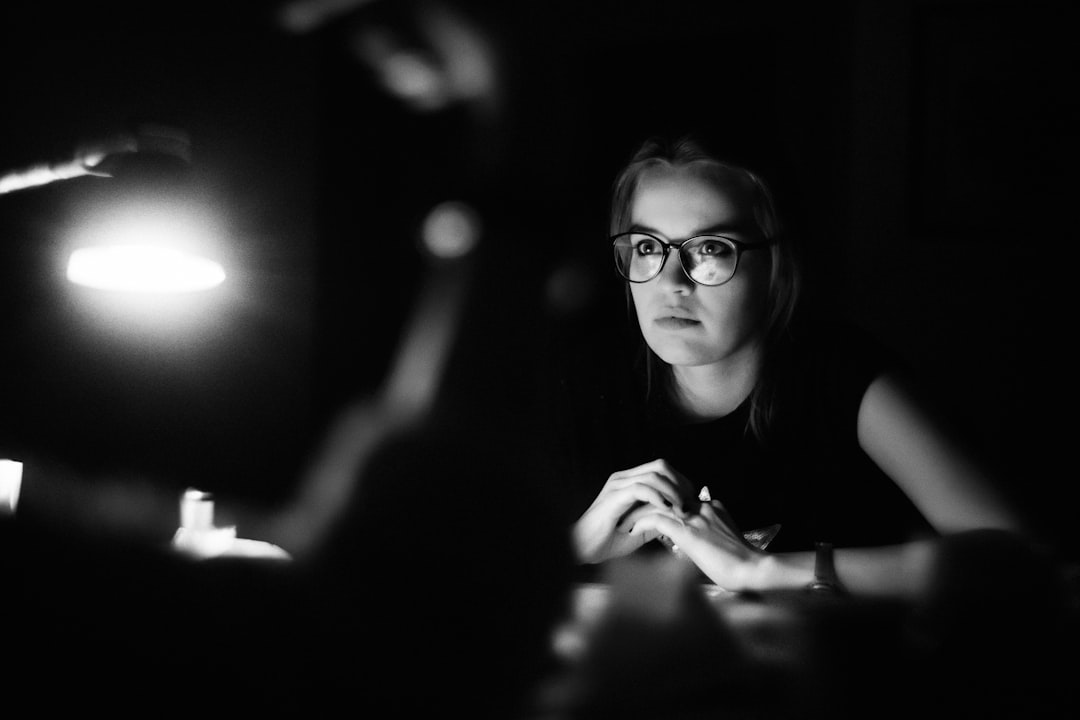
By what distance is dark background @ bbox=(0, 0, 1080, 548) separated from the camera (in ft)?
4.62

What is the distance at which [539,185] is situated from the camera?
5.82 ft

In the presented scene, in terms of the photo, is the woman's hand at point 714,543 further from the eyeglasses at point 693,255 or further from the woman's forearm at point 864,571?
the eyeglasses at point 693,255

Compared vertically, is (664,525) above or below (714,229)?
below

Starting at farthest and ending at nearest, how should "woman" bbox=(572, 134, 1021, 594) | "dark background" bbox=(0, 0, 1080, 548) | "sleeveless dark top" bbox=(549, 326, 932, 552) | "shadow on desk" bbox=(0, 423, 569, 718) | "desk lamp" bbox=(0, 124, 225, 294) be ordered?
"dark background" bbox=(0, 0, 1080, 548) → "sleeveless dark top" bbox=(549, 326, 932, 552) → "woman" bbox=(572, 134, 1021, 594) → "desk lamp" bbox=(0, 124, 225, 294) → "shadow on desk" bbox=(0, 423, 569, 718)

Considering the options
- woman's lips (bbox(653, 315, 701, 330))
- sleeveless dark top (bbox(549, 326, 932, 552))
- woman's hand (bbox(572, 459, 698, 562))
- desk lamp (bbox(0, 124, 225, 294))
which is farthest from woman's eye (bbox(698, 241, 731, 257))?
desk lamp (bbox(0, 124, 225, 294))

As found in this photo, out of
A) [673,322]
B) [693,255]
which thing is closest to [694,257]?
[693,255]

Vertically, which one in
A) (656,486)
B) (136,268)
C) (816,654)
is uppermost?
(136,268)

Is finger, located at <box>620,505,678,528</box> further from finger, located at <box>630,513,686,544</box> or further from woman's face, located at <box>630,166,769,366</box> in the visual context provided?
woman's face, located at <box>630,166,769,366</box>

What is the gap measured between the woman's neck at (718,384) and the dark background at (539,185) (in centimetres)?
26

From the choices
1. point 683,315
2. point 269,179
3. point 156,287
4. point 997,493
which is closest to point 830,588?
point 997,493

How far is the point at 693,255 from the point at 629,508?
41 cm

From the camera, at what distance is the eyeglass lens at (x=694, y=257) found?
1.15 m

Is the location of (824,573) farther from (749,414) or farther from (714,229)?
(714,229)

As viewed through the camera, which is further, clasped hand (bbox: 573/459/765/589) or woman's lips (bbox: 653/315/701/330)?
woman's lips (bbox: 653/315/701/330)
